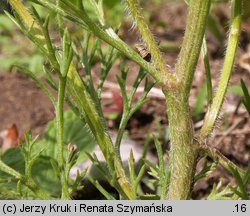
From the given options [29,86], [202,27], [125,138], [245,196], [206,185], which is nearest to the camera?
[202,27]

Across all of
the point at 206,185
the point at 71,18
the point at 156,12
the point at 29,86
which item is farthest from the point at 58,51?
the point at 156,12

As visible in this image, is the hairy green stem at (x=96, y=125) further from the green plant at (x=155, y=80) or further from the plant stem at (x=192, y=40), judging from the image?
the plant stem at (x=192, y=40)

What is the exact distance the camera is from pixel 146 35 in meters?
1.62

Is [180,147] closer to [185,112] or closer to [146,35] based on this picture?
[185,112]

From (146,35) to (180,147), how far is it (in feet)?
1.02

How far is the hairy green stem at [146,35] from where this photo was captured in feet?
5.24

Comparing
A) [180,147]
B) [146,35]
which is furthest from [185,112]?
[146,35]

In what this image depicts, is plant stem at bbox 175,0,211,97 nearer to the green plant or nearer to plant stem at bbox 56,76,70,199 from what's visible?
the green plant

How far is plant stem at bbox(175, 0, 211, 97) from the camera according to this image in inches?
58.8

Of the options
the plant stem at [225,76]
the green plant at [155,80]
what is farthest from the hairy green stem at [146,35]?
the plant stem at [225,76]

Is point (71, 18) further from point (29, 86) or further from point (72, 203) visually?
point (29, 86)

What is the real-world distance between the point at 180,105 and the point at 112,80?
7.08 feet

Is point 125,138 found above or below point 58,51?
below

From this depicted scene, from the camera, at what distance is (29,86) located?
12.1ft
